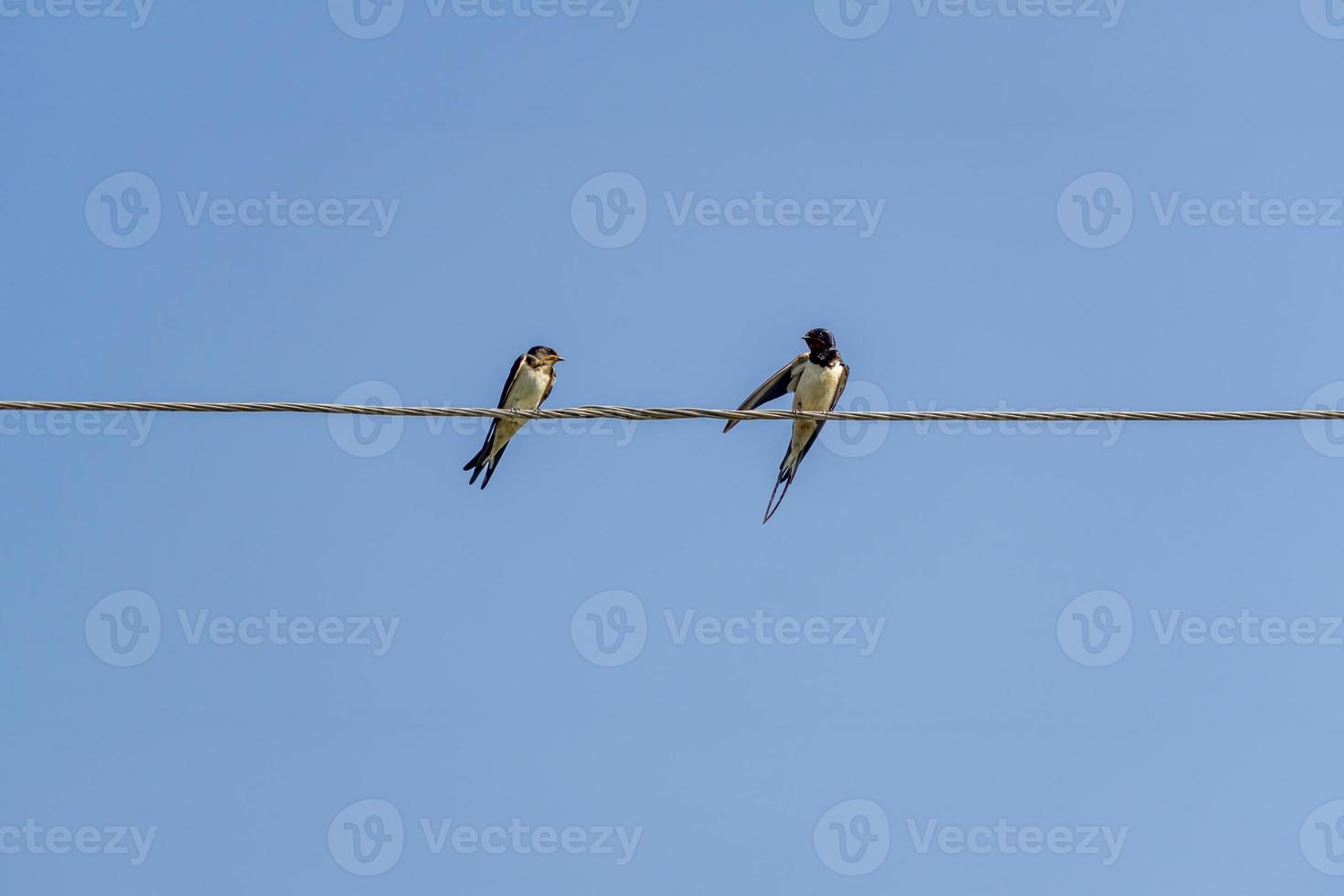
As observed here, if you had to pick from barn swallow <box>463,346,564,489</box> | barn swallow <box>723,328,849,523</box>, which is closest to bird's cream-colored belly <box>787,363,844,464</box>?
barn swallow <box>723,328,849,523</box>

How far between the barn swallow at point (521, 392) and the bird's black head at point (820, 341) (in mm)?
1496

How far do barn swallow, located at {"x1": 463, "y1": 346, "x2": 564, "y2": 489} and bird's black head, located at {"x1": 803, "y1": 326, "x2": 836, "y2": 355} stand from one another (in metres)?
1.50

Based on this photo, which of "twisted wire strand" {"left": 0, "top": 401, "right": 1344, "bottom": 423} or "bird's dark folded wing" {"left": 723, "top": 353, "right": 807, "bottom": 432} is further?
"bird's dark folded wing" {"left": 723, "top": 353, "right": 807, "bottom": 432}

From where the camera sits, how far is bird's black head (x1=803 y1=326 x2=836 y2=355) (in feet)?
30.4

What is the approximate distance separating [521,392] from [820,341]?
1.81 metres

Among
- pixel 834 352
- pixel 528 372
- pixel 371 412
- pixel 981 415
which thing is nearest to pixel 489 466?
pixel 528 372

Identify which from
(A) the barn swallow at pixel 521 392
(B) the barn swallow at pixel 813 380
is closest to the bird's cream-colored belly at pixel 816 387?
(B) the barn swallow at pixel 813 380

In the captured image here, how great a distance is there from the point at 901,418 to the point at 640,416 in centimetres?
94

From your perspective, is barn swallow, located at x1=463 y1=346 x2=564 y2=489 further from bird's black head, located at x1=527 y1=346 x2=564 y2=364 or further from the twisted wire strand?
the twisted wire strand

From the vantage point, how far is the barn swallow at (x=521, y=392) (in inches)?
382

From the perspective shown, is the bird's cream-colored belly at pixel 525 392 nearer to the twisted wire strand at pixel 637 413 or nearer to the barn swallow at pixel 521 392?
the barn swallow at pixel 521 392

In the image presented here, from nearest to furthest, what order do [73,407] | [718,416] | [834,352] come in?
[73,407], [718,416], [834,352]

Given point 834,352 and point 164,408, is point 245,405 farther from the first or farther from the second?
point 834,352

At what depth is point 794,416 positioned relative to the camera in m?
6.09
